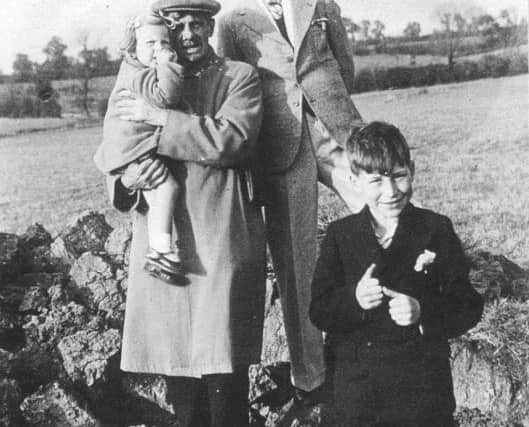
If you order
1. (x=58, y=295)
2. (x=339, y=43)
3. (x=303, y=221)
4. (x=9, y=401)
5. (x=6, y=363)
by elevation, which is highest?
(x=339, y=43)

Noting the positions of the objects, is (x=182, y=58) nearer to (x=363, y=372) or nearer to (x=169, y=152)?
(x=169, y=152)

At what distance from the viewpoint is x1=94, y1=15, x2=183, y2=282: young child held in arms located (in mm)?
2645

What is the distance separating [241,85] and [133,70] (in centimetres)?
39

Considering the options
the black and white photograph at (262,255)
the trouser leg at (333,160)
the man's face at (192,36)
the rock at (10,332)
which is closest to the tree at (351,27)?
the black and white photograph at (262,255)

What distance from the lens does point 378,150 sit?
232 cm

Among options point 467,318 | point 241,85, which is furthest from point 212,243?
point 467,318

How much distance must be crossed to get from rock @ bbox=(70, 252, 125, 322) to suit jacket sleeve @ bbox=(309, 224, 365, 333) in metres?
2.04

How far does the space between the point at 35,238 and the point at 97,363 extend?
1.52 meters

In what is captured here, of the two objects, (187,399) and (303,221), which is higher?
(303,221)

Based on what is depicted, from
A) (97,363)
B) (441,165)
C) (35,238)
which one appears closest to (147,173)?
(97,363)

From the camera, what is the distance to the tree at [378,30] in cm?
527

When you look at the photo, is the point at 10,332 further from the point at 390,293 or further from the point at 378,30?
the point at 378,30

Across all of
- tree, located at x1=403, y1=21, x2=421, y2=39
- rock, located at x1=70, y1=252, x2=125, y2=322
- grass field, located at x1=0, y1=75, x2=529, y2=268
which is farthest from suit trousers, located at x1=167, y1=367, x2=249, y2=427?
tree, located at x1=403, y1=21, x2=421, y2=39

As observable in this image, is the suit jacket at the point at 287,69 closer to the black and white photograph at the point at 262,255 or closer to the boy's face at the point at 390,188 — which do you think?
the black and white photograph at the point at 262,255
